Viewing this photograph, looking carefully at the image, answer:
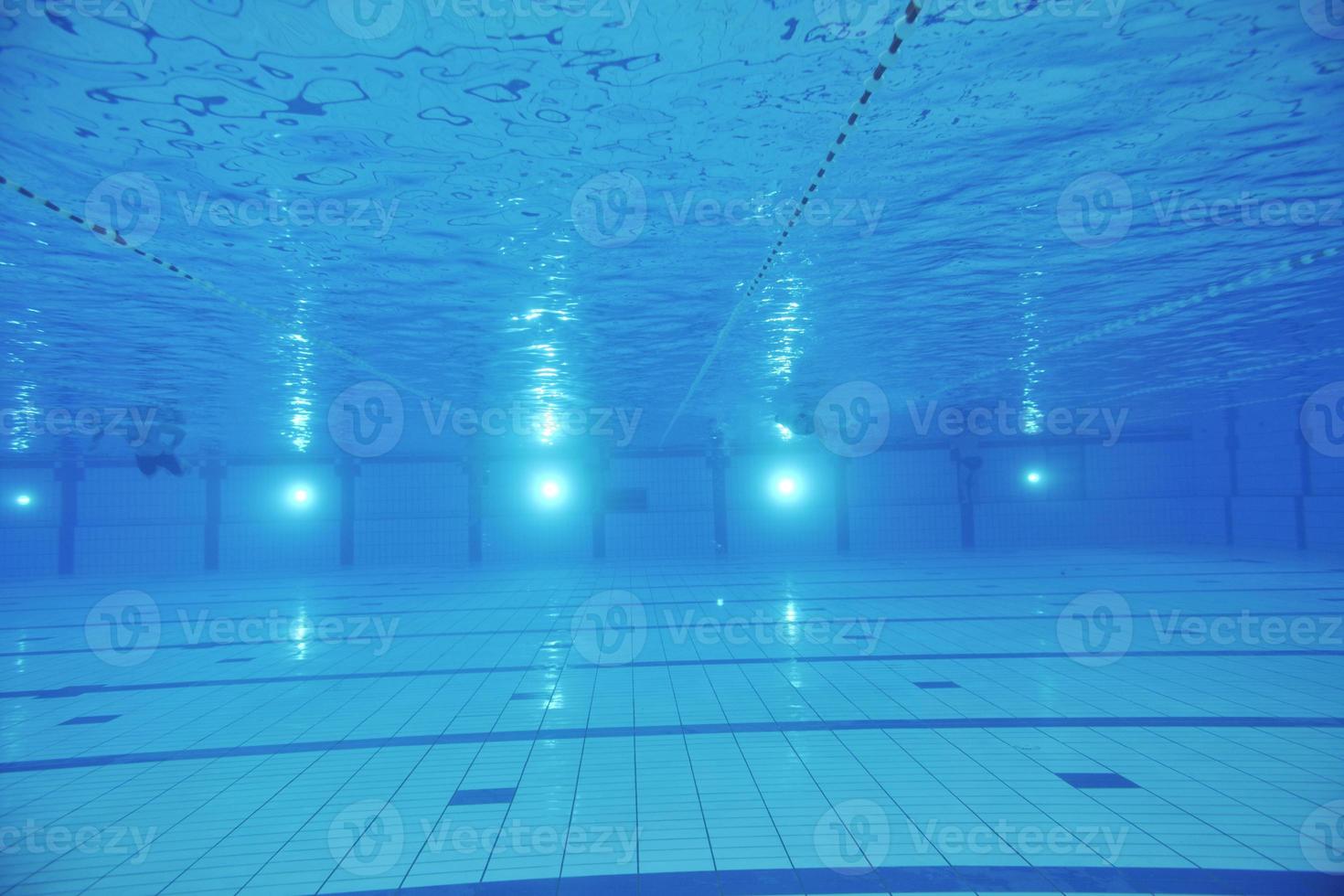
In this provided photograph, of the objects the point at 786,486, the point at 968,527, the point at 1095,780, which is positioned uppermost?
the point at 786,486

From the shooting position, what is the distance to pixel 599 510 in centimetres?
2258

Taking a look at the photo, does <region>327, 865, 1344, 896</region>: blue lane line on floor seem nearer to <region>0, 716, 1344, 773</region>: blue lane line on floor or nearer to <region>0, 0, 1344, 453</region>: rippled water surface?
<region>0, 716, 1344, 773</region>: blue lane line on floor

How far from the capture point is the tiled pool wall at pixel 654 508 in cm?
2134

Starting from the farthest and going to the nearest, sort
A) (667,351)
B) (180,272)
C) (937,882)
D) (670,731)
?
(667,351) < (180,272) < (670,731) < (937,882)

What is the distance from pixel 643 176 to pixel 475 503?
62.8 ft

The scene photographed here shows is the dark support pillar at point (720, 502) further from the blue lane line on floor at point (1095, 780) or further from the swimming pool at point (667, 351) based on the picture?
the blue lane line on floor at point (1095, 780)

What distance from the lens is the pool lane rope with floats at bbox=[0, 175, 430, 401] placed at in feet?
15.0

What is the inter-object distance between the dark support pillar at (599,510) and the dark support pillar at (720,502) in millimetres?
3684

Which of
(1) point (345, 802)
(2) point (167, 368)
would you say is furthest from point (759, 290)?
(2) point (167, 368)

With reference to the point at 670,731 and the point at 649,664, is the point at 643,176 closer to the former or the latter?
the point at 670,731

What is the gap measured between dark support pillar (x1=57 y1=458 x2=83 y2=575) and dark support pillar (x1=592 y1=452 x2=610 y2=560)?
52.1ft

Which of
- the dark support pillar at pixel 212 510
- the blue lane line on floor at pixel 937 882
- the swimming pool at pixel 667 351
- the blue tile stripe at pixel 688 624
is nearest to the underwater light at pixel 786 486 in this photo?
the swimming pool at pixel 667 351

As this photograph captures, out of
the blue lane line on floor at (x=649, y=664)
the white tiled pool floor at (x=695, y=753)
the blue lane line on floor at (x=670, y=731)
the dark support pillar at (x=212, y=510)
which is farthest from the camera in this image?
the dark support pillar at (x=212, y=510)

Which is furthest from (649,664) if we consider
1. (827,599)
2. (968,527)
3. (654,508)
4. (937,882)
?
(968,527)
